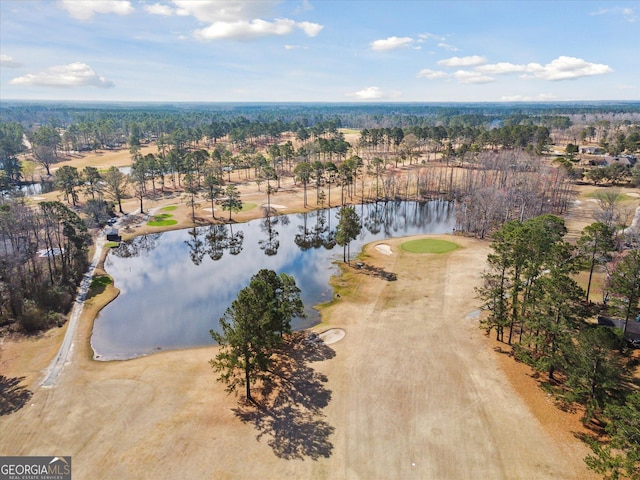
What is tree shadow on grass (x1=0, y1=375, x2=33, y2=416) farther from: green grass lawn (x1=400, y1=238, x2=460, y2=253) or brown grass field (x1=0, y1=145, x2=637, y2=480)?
green grass lawn (x1=400, y1=238, x2=460, y2=253)

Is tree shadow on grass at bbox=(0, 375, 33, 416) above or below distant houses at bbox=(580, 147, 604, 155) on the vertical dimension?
below

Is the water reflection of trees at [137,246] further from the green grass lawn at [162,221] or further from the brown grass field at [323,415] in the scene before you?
the brown grass field at [323,415]

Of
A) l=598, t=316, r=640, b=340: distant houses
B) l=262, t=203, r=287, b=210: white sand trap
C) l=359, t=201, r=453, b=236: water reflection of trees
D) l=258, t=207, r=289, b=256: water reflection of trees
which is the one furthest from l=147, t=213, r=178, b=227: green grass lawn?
l=598, t=316, r=640, b=340: distant houses

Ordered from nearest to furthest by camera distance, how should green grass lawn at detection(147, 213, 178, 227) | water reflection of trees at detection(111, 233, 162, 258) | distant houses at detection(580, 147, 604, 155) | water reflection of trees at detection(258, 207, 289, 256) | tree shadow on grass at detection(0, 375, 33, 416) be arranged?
tree shadow on grass at detection(0, 375, 33, 416), water reflection of trees at detection(111, 233, 162, 258), water reflection of trees at detection(258, 207, 289, 256), green grass lawn at detection(147, 213, 178, 227), distant houses at detection(580, 147, 604, 155)

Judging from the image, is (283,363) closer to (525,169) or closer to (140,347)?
(140,347)

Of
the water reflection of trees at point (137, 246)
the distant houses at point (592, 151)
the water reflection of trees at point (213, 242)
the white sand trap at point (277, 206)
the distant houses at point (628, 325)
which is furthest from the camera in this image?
the distant houses at point (592, 151)

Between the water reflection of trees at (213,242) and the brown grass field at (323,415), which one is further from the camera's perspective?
the water reflection of trees at (213,242)

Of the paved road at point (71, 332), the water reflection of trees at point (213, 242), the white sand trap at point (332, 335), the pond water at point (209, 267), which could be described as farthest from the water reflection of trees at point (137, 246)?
the white sand trap at point (332, 335)
